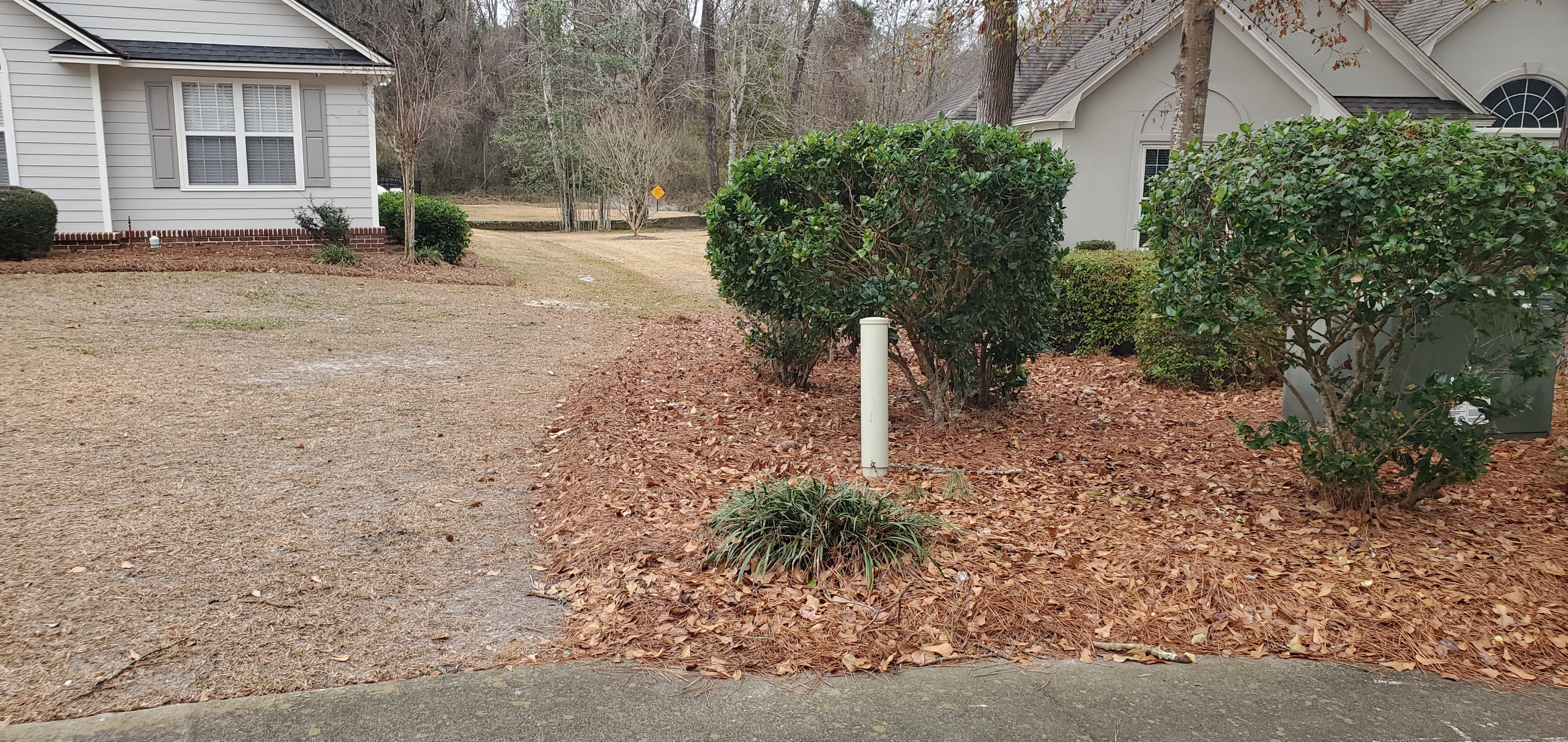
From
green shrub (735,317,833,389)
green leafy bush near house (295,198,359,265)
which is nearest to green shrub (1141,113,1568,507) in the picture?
green shrub (735,317,833,389)

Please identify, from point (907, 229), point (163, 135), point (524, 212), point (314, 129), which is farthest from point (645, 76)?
point (907, 229)

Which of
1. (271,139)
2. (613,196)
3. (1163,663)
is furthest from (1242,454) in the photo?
(613,196)

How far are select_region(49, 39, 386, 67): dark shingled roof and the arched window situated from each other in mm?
20713

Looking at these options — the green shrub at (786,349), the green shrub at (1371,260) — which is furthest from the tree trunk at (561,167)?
the green shrub at (1371,260)

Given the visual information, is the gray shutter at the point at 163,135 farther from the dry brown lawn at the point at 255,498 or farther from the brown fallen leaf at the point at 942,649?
the brown fallen leaf at the point at 942,649

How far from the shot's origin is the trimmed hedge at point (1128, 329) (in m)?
8.35

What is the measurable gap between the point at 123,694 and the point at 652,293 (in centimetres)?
1451

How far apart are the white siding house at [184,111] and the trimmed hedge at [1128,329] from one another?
1142 cm

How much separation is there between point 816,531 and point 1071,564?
1118 mm

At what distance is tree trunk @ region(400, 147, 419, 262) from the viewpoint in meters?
15.2

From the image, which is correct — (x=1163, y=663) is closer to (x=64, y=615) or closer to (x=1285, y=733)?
(x=1285, y=733)

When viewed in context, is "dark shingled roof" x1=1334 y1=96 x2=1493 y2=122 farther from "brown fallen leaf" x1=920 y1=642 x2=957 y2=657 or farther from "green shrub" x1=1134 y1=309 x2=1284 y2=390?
"brown fallen leaf" x1=920 y1=642 x2=957 y2=657

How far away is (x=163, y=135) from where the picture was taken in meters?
14.9

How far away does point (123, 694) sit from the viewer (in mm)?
3068
